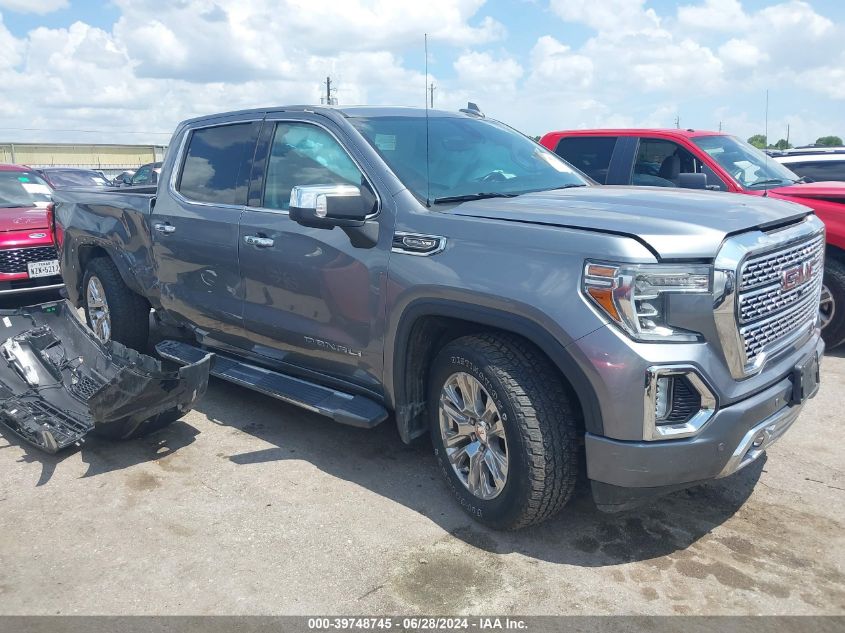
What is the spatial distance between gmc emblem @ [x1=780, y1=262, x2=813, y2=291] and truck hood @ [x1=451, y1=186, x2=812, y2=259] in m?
0.23

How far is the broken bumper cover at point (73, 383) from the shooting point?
4.24 meters

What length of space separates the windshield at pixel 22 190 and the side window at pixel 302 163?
6.38 metres

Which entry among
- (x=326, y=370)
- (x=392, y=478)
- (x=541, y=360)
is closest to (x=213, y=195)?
(x=326, y=370)

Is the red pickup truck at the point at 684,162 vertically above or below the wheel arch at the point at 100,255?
above

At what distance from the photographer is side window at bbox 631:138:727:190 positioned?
24.1 feet

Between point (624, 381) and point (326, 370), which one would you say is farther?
point (326, 370)

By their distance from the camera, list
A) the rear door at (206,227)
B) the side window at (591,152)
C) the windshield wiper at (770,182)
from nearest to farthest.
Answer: the rear door at (206,227), the windshield wiper at (770,182), the side window at (591,152)

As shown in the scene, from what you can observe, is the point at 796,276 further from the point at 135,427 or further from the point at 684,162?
the point at 684,162

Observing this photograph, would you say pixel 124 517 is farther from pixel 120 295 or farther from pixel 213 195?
pixel 120 295

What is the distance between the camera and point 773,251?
3248 millimetres

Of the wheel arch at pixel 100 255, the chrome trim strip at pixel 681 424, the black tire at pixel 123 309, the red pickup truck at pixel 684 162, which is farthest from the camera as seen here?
the red pickup truck at pixel 684 162

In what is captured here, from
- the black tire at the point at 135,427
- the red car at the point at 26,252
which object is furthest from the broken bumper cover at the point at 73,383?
the red car at the point at 26,252

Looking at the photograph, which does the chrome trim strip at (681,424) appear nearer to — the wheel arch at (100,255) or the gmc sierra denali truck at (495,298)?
the gmc sierra denali truck at (495,298)

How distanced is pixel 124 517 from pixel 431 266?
1.99 meters
